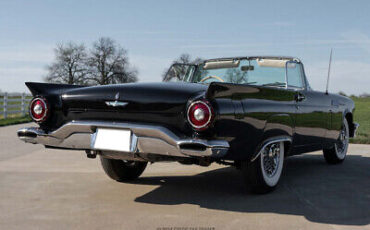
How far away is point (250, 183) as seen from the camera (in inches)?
163

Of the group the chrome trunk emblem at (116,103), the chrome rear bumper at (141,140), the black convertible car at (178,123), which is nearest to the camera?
the chrome rear bumper at (141,140)

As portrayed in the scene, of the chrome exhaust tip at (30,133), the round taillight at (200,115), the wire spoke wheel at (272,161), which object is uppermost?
the round taillight at (200,115)

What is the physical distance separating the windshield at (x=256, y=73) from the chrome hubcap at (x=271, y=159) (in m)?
0.90

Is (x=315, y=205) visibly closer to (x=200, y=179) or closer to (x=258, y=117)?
(x=258, y=117)

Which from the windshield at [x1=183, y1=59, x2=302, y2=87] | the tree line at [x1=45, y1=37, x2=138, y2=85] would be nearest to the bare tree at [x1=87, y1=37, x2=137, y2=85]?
the tree line at [x1=45, y1=37, x2=138, y2=85]

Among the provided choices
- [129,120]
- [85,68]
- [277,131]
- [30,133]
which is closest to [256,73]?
[277,131]

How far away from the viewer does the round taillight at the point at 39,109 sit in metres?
3.92

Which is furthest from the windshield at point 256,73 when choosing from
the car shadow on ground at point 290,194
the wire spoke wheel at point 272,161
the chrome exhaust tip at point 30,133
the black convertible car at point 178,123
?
the chrome exhaust tip at point 30,133

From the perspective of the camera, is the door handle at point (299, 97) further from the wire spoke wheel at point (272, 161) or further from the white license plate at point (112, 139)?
the white license plate at point (112, 139)

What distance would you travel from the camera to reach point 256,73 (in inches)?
204

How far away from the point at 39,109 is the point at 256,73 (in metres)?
2.61

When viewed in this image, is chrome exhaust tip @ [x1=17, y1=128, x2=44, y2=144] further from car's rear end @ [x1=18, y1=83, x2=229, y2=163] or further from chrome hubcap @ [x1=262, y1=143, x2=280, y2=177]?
chrome hubcap @ [x1=262, y1=143, x2=280, y2=177]

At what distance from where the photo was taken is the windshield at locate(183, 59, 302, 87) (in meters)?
5.06

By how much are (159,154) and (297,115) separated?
1.91 meters
